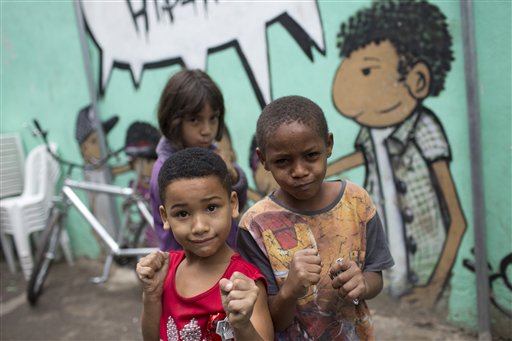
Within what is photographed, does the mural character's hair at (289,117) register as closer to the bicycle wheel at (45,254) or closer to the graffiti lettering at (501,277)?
the graffiti lettering at (501,277)

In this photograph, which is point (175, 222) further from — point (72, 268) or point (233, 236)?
point (72, 268)

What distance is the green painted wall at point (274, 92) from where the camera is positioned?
253 cm

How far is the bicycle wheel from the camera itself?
3.95 meters

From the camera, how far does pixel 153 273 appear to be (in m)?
1.34

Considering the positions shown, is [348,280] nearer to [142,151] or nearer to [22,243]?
[142,151]

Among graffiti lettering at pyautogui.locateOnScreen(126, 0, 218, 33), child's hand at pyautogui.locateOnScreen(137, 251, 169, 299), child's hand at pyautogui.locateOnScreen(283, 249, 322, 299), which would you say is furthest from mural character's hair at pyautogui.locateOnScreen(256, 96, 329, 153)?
graffiti lettering at pyautogui.locateOnScreen(126, 0, 218, 33)

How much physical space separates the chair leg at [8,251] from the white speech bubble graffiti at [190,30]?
66.3 inches

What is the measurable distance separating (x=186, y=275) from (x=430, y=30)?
2.07 m

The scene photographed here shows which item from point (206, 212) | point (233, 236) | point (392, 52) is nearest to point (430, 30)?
point (392, 52)

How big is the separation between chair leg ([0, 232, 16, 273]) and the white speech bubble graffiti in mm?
1684

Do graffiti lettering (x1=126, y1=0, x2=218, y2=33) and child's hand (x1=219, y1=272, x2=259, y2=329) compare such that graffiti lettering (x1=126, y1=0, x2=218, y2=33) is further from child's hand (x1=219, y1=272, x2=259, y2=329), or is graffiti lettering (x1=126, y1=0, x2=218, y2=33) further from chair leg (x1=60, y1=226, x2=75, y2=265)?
child's hand (x1=219, y1=272, x2=259, y2=329)

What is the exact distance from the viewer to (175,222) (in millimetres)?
1308

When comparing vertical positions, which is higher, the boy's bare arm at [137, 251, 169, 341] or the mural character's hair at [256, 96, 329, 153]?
the mural character's hair at [256, 96, 329, 153]

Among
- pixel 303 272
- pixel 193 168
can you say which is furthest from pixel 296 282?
pixel 193 168
